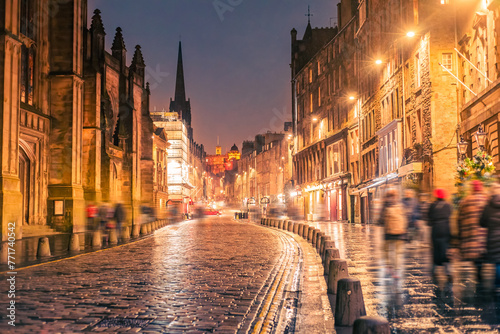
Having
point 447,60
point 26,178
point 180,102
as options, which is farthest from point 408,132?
point 180,102

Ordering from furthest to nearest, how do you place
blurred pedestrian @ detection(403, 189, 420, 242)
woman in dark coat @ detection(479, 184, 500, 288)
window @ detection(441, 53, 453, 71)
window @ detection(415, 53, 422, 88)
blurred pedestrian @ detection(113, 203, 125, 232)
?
window @ detection(415, 53, 422, 88) → window @ detection(441, 53, 453, 71) → blurred pedestrian @ detection(113, 203, 125, 232) → blurred pedestrian @ detection(403, 189, 420, 242) → woman in dark coat @ detection(479, 184, 500, 288)

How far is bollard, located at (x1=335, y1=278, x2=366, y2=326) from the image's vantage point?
21.2ft

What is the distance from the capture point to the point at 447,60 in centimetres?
2923

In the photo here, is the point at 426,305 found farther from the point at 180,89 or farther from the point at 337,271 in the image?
the point at 180,89

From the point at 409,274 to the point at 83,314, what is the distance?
7020mm

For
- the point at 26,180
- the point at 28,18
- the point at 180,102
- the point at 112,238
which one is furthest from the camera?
the point at 180,102

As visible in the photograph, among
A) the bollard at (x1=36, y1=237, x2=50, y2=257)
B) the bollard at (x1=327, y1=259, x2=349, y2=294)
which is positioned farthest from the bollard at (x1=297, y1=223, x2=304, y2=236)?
the bollard at (x1=327, y1=259, x2=349, y2=294)

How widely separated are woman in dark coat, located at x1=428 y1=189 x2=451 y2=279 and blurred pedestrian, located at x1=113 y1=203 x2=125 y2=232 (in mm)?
16976

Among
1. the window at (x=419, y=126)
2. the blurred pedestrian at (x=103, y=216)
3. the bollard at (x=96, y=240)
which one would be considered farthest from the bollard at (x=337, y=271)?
the window at (x=419, y=126)

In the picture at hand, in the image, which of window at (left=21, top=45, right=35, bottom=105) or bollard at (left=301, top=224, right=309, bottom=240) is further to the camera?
window at (left=21, top=45, right=35, bottom=105)

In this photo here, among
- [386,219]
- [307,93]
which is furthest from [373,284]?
A: [307,93]

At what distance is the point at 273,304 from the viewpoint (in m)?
8.30

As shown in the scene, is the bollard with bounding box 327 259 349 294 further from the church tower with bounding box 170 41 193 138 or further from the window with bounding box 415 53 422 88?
the church tower with bounding box 170 41 193 138

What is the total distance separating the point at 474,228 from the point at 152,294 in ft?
16.9
